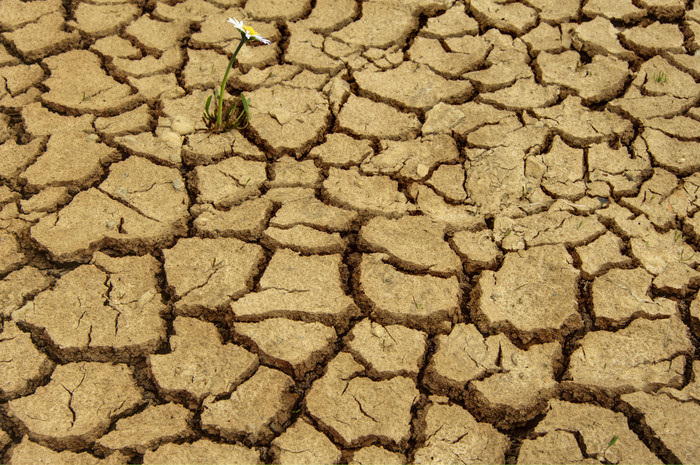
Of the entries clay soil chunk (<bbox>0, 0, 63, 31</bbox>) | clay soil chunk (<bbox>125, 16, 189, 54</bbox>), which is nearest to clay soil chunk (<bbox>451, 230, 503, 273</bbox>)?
clay soil chunk (<bbox>125, 16, 189, 54</bbox>)

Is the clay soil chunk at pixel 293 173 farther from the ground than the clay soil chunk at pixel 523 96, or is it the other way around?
the clay soil chunk at pixel 523 96

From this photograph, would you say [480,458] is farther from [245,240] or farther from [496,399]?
[245,240]

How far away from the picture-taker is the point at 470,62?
2900 mm

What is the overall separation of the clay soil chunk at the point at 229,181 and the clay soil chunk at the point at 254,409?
0.75m

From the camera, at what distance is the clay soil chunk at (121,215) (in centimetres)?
220

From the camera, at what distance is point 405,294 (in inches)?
82.9

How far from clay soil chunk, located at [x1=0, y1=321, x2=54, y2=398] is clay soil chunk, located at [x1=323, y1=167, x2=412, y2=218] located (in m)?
1.13

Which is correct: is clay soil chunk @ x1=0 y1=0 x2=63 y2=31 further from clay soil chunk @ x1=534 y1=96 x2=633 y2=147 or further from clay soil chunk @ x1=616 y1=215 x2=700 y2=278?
clay soil chunk @ x1=616 y1=215 x2=700 y2=278

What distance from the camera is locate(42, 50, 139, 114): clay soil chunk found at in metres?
2.63

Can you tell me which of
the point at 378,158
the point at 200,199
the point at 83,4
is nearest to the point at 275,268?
the point at 200,199

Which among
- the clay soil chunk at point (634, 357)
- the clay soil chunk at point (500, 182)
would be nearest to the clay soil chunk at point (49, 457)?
the clay soil chunk at point (634, 357)

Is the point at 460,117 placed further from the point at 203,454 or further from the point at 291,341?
the point at 203,454

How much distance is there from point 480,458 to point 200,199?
137 cm

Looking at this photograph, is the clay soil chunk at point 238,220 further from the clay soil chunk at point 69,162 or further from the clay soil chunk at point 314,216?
the clay soil chunk at point 69,162
